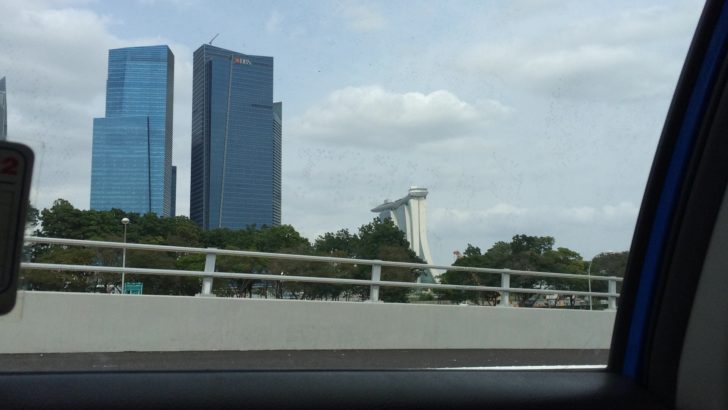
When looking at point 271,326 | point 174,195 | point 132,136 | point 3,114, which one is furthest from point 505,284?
point 3,114

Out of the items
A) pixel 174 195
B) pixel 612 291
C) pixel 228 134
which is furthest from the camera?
pixel 612 291

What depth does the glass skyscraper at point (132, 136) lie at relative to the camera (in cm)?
220

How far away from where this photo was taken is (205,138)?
248cm

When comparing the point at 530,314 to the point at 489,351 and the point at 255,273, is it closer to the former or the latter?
the point at 489,351

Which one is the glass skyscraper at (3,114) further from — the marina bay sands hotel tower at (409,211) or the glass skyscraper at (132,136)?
the marina bay sands hotel tower at (409,211)

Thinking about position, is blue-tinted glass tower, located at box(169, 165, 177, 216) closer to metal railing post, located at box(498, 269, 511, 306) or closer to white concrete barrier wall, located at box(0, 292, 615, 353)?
white concrete barrier wall, located at box(0, 292, 615, 353)

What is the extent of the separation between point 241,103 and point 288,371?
87 cm

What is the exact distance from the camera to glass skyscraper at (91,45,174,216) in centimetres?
220

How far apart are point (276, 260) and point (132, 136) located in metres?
0.75

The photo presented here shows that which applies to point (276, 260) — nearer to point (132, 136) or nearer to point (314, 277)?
point (314, 277)

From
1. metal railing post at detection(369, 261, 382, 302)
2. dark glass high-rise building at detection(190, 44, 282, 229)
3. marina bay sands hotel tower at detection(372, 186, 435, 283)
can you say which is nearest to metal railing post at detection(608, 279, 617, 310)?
marina bay sands hotel tower at detection(372, 186, 435, 283)

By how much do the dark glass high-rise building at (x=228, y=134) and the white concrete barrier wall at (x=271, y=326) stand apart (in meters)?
0.59

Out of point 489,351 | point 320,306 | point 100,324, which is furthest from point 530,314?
point 100,324

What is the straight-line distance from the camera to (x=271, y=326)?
12.4 feet
